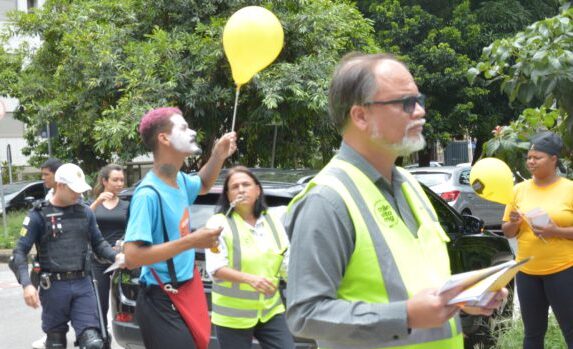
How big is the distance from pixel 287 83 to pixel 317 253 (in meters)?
11.6

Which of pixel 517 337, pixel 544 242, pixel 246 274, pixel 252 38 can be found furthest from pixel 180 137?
pixel 517 337

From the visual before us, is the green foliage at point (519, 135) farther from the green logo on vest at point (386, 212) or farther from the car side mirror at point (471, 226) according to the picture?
the green logo on vest at point (386, 212)

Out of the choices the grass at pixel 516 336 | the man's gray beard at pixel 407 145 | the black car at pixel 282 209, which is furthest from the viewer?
the grass at pixel 516 336

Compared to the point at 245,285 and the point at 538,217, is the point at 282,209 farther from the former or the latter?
the point at 538,217

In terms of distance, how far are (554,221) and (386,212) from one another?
3238 millimetres

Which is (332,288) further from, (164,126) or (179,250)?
(164,126)

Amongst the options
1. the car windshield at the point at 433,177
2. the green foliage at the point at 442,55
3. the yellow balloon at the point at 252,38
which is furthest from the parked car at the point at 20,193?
the yellow balloon at the point at 252,38

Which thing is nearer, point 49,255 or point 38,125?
point 49,255

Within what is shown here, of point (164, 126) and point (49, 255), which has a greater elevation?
point (164, 126)

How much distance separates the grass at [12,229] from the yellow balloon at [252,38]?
506 inches

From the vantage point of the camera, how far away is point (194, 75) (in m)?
14.1

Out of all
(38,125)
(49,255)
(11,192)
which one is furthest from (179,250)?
(11,192)

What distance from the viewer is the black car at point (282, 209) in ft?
18.6

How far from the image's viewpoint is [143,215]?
13.1 ft
